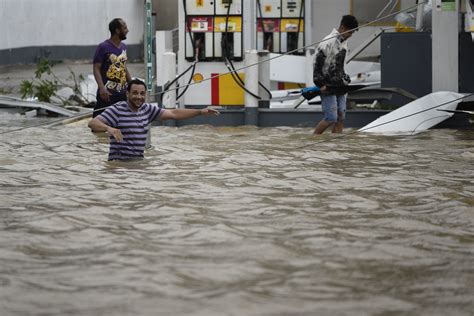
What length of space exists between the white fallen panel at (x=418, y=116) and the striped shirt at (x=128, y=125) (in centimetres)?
482

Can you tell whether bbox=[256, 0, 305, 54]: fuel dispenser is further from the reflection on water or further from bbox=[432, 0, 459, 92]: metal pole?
the reflection on water

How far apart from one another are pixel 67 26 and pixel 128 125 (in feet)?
67.7

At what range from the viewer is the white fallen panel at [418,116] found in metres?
15.6

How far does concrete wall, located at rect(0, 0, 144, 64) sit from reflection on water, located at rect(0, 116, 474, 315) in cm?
1785

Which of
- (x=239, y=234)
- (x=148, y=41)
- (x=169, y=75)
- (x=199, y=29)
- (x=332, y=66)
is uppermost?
(x=199, y=29)

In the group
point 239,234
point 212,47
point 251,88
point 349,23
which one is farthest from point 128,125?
point 212,47

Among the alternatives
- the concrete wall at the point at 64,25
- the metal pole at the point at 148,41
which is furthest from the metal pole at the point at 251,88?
the concrete wall at the point at 64,25

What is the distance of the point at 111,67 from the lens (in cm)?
1370

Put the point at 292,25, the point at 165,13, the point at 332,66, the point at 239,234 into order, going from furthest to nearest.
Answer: the point at 165,13 < the point at 292,25 < the point at 332,66 < the point at 239,234

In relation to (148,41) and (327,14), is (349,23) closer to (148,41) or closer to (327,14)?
(148,41)

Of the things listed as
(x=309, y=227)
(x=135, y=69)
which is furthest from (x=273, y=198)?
(x=135, y=69)

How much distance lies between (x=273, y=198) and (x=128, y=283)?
3156mm

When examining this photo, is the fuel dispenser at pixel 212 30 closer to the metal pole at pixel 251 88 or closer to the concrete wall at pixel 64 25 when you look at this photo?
the metal pole at pixel 251 88

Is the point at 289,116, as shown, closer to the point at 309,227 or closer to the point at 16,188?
the point at 16,188
